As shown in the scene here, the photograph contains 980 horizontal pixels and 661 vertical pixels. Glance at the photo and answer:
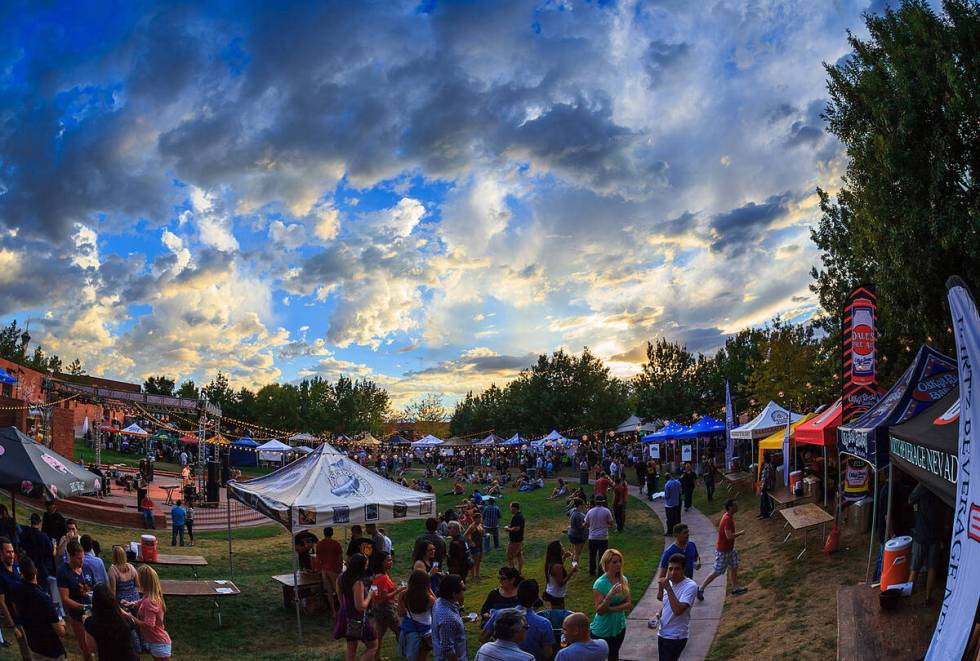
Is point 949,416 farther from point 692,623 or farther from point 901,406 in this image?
point 692,623

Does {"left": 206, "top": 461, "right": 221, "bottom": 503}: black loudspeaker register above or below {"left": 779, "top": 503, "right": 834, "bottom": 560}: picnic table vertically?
below

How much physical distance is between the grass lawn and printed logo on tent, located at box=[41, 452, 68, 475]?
8.79 ft

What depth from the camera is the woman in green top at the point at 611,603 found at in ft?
22.6

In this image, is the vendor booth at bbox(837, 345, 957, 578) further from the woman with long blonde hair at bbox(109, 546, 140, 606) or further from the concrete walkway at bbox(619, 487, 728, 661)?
the woman with long blonde hair at bbox(109, 546, 140, 606)

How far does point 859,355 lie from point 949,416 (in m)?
6.81

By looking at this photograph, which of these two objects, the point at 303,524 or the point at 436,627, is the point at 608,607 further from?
the point at 303,524

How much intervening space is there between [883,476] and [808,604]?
5.36 meters

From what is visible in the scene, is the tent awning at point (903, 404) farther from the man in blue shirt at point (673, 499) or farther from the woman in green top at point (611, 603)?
the man in blue shirt at point (673, 499)

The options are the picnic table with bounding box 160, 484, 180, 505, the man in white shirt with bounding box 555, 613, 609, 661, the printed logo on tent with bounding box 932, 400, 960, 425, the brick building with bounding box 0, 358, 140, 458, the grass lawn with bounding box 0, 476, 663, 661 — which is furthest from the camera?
the brick building with bounding box 0, 358, 140, 458

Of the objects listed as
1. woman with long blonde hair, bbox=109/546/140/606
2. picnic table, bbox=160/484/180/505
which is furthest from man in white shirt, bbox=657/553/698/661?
picnic table, bbox=160/484/180/505

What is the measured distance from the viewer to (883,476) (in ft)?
46.2

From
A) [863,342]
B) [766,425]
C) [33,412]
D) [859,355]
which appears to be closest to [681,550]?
[859,355]

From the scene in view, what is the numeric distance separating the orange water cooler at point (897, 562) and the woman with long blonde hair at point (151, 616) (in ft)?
26.3

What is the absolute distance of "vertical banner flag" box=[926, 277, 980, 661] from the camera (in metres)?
4.04
